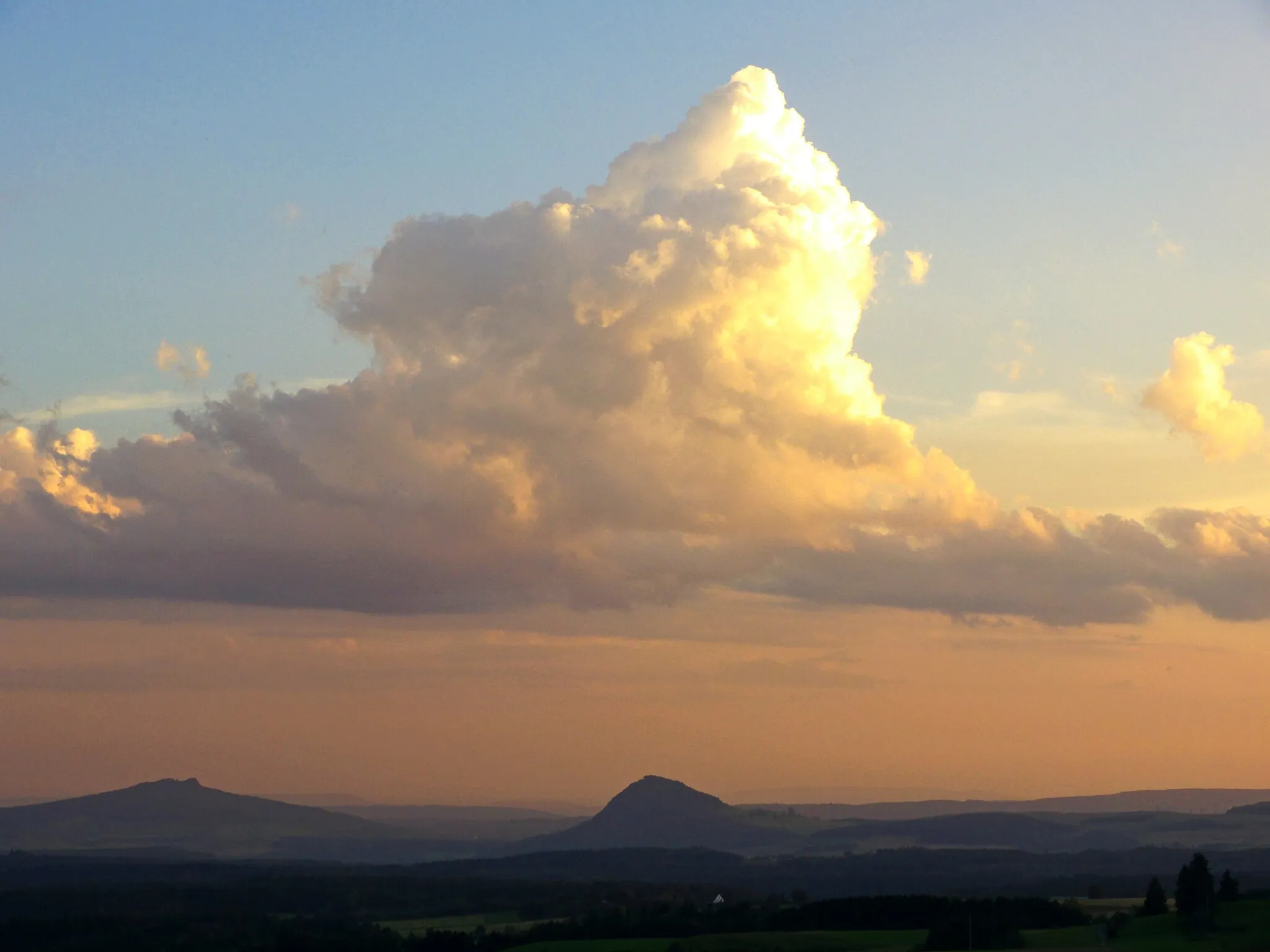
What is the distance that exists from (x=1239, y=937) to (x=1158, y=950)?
8990 mm

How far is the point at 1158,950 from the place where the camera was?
200 metres

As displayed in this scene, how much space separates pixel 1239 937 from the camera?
7835 inches
